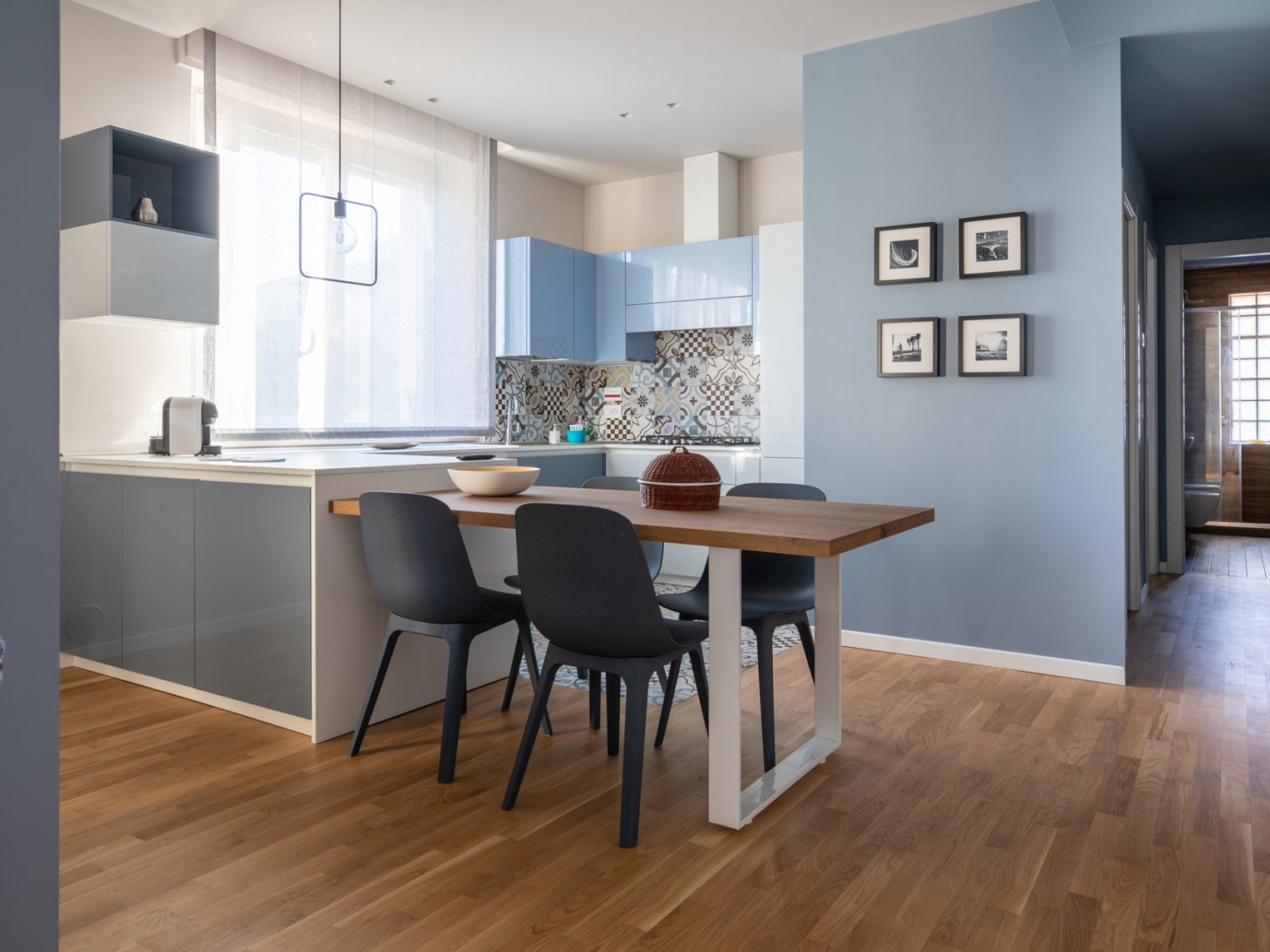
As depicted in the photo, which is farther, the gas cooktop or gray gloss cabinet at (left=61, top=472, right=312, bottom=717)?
the gas cooktop

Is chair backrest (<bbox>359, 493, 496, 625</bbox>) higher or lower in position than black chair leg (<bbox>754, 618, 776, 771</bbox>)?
higher

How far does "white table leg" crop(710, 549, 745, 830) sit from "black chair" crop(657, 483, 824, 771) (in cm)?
30

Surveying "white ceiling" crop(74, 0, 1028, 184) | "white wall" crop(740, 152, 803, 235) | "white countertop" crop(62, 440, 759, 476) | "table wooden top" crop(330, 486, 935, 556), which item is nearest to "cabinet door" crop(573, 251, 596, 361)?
"white ceiling" crop(74, 0, 1028, 184)

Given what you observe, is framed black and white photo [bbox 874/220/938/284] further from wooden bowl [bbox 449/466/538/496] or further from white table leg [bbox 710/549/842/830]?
white table leg [bbox 710/549/842/830]

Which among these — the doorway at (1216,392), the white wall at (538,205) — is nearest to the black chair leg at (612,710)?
the white wall at (538,205)

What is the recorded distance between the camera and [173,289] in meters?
3.54

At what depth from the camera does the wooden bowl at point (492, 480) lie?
283cm

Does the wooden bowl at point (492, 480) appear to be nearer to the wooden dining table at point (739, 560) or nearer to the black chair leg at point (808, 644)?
the wooden dining table at point (739, 560)

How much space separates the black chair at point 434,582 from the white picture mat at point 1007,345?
2.20 m

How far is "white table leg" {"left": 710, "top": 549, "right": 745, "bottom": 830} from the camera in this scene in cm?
215

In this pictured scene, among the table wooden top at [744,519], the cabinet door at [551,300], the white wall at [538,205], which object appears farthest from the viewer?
the white wall at [538,205]

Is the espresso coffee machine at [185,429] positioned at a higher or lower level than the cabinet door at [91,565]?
higher

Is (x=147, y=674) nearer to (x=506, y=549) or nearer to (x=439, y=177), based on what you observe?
(x=506, y=549)

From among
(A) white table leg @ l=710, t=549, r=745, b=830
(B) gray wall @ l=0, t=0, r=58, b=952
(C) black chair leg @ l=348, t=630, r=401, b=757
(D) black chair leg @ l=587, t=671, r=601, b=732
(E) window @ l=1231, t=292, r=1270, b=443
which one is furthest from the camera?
(E) window @ l=1231, t=292, r=1270, b=443
